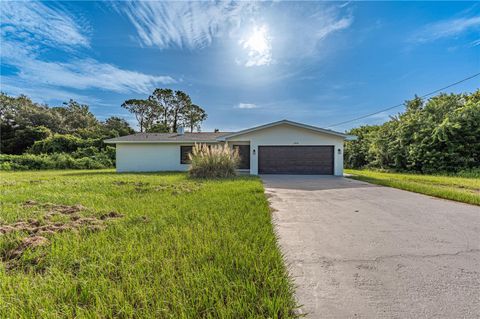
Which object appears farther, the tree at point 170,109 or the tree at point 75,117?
the tree at point 170,109

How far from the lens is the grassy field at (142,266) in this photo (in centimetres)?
146

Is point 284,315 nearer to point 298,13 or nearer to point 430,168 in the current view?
point 298,13

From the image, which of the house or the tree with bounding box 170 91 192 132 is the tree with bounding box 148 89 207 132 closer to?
the tree with bounding box 170 91 192 132

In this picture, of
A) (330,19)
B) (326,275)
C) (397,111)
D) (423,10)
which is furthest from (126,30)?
(397,111)

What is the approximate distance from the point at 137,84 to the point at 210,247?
16.3 metres

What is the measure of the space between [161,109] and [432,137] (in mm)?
30456

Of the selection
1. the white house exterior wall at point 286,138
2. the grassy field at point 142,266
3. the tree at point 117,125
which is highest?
the tree at point 117,125

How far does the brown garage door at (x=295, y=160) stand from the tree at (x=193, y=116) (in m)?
21.7

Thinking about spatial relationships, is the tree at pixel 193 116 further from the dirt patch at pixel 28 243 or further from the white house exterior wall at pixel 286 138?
the dirt patch at pixel 28 243

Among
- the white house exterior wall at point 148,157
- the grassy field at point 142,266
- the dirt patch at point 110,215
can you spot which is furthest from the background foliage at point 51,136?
the grassy field at point 142,266

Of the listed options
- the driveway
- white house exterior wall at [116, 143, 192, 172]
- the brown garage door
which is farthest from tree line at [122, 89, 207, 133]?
the driveway

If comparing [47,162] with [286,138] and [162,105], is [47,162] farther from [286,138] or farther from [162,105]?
[286,138]

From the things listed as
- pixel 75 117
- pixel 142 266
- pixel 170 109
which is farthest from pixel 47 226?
pixel 75 117

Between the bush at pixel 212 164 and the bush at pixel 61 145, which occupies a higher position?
the bush at pixel 61 145
